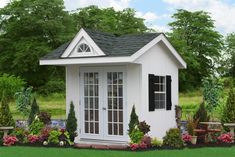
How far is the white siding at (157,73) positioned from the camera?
13977 millimetres

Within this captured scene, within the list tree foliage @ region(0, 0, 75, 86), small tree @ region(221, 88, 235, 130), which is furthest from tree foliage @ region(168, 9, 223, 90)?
small tree @ region(221, 88, 235, 130)

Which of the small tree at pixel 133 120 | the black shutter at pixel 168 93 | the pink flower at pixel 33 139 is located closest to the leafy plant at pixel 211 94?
the black shutter at pixel 168 93

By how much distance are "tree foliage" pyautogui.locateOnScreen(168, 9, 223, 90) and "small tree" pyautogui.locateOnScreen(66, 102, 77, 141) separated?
44.0m

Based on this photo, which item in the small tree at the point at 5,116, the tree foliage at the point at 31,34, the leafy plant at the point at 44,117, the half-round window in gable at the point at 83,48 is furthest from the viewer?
the tree foliage at the point at 31,34

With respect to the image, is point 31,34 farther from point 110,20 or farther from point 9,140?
point 9,140

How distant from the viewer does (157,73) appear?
1475 centimetres

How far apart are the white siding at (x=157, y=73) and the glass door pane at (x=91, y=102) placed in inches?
60.7

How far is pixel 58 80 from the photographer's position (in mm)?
49188

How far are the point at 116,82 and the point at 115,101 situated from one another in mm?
576

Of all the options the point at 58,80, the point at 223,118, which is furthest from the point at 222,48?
the point at 223,118

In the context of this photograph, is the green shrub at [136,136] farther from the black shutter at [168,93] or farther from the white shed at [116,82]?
the black shutter at [168,93]

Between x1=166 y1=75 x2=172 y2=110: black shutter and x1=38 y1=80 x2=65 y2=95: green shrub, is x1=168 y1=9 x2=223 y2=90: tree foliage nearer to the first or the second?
x1=38 y1=80 x2=65 y2=95: green shrub

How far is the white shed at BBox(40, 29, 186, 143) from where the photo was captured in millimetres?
13938

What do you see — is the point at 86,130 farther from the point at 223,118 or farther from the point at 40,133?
the point at 223,118
